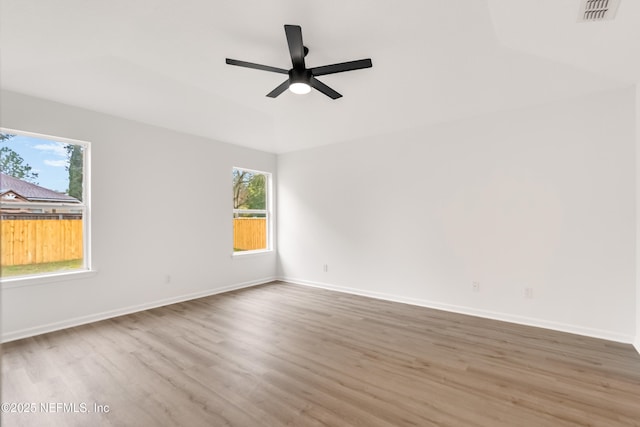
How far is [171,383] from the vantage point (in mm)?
2629

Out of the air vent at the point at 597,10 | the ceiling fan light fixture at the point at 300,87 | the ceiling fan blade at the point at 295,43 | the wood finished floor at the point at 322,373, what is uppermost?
the air vent at the point at 597,10

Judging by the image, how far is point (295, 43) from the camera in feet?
8.54

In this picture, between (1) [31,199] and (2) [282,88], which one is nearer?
(2) [282,88]

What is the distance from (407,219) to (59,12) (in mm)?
4329

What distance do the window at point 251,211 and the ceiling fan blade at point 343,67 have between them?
3.24 m

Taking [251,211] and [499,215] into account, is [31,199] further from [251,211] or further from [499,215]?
[499,215]

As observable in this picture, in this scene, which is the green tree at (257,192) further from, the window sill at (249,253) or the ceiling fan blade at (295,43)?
the ceiling fan blade at (295,43)

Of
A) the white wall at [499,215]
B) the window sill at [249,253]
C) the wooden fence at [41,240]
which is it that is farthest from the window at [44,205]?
the white wall at [499,215]

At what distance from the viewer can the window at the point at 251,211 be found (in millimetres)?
5848

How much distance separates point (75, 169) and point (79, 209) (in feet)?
1.60

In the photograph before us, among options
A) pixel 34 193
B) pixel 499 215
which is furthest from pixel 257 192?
pixel 499 215

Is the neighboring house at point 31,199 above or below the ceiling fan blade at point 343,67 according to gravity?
below

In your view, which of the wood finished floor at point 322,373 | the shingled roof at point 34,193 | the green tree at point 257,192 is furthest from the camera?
the green tree at point 257,192

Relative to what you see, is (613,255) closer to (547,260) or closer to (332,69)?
(547,260)
